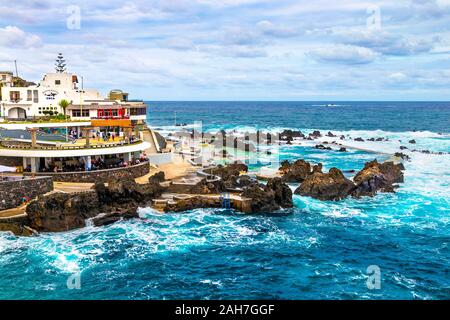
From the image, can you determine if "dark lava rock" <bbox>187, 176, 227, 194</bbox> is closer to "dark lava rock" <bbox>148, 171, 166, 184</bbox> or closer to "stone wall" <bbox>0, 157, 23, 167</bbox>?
"dark lava rock" <bbox>148, 171, 166, 184</bbox>

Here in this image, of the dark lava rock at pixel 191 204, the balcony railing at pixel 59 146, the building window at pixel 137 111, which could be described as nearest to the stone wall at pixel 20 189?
the balcony railing at pixel 59 146

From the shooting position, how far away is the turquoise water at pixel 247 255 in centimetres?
3198

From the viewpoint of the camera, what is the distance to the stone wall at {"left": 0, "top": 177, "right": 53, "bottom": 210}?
4372 centimetres

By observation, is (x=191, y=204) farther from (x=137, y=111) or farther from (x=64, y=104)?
(x=64, y=104)

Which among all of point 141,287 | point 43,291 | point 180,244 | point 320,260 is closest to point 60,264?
point 43,291

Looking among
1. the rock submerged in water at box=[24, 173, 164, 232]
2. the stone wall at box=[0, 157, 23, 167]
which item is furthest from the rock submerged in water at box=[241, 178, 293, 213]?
the stone wall at box=[0, 157, 23, 167]

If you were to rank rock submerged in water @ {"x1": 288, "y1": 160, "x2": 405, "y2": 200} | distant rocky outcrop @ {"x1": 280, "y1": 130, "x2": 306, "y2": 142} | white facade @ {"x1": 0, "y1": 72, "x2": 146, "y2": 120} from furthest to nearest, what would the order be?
distant rocky outcrop @ {"x1": 280, "y1": 130, "x2": 306, "y2": 142}
white facade @ {"x1": 0, "y1": 72, "x2": 146, "y2": 120}
rock submerged in water @ {"x1": 288, "y1": 160, "x2": 405, "y2": 200}

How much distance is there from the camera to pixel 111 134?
63312 mm

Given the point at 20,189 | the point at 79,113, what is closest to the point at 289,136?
the point at 79,113

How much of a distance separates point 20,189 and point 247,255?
22750mm

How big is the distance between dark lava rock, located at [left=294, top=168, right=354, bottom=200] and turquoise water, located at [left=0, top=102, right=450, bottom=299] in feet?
5.49

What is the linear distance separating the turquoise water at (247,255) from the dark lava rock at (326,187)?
167 centimetres

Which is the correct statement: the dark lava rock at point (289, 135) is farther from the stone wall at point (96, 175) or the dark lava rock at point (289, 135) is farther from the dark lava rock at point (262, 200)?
the dark lava rock at point (262, 200)
